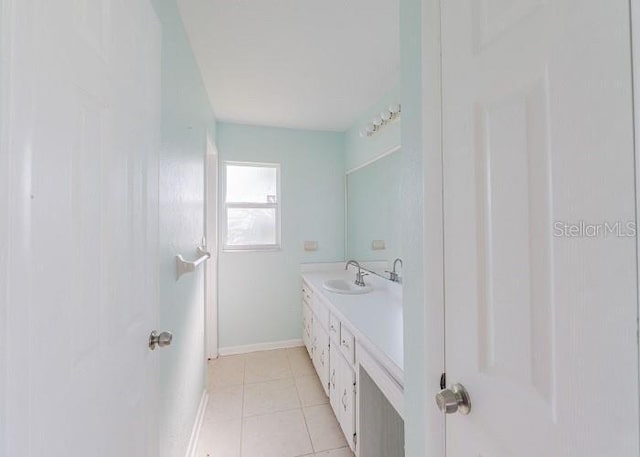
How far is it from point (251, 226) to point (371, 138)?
5.34ft

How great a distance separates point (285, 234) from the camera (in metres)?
3.11

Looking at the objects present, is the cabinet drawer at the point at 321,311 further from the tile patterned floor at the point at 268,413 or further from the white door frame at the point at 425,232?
the white door frame at the point at 425,232

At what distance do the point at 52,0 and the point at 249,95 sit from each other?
6.62 feet

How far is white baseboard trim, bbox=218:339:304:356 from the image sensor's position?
2920 millimetres

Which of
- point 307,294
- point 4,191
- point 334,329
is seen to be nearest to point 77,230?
point 4,191

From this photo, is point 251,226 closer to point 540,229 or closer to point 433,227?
point 433,227

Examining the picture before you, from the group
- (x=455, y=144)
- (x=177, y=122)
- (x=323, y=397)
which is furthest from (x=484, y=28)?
A: (x=323, y=397)

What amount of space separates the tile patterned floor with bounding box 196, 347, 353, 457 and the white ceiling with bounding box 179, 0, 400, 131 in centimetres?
251

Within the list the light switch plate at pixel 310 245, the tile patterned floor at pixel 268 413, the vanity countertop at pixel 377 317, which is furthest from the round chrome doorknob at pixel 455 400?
the light switch plate at pixel 310 245

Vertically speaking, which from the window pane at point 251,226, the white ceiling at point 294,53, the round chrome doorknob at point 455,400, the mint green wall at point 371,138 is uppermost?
the white ceiling at point 294,53

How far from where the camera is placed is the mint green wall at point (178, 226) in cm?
112

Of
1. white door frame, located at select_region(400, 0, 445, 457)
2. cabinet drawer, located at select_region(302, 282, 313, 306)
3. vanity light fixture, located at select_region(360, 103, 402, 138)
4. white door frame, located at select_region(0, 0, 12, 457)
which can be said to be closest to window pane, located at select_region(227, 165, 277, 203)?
cabinet drawer, located at select_region(302, 282, 313, 306)

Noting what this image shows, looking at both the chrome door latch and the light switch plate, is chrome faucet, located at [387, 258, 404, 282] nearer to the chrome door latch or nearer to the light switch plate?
the light switch plate

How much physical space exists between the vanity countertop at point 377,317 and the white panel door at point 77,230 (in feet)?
2.91
